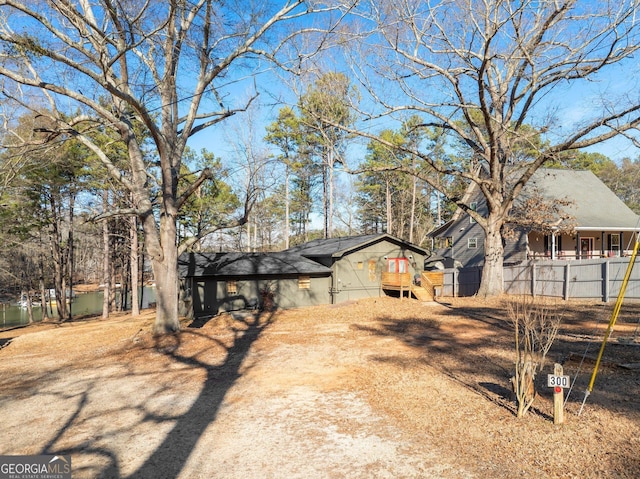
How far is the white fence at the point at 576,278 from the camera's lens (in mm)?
15016

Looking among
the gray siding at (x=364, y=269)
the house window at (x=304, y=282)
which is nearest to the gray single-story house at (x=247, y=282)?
the house window at (x=304, y=282)

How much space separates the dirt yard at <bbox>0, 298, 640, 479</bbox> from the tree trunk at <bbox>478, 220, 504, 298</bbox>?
5944 mm

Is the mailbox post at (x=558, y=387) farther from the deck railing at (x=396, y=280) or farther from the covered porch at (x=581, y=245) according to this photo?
the covered porch at (x=581, y=245)

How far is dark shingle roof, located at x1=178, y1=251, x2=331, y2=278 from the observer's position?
1803 centimetres

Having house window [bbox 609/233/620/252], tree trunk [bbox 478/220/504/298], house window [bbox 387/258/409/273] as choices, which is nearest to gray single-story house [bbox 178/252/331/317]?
house window [bbox 387/258/409/273]

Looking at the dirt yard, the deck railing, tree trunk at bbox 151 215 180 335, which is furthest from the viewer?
the deck railing

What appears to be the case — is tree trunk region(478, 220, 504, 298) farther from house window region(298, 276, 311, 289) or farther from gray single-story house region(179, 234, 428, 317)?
house window region(298, 276, 311, 289)

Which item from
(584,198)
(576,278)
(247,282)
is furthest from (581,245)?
(247,282)

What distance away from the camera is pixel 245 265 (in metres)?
19.1

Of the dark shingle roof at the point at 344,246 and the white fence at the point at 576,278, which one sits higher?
the dark shingle roof at the point at 344,246

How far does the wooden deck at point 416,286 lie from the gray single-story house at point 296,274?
0.16 meters

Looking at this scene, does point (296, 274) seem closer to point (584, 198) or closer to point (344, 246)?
point (344, 246)

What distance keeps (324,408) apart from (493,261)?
46.0 ft

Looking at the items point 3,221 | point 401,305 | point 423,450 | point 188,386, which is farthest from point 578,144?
point 3,221
